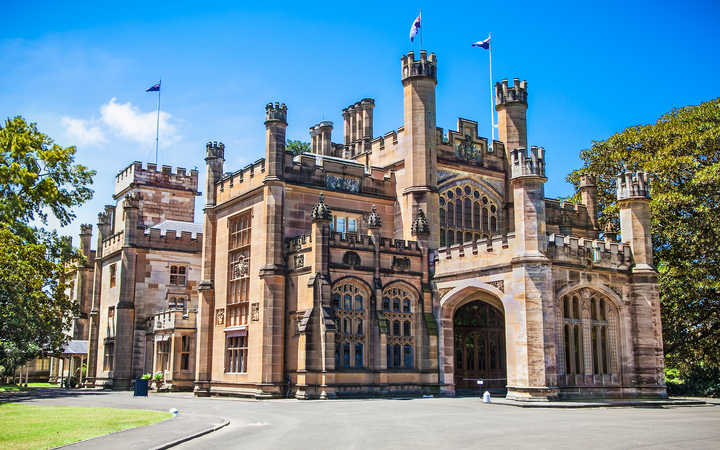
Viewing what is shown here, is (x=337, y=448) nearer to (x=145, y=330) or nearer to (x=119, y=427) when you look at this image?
(x=119, y=427)

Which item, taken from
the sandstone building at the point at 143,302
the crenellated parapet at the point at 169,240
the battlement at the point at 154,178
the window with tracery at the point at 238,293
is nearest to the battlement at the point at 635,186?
the window with tracery at the point at 238,293

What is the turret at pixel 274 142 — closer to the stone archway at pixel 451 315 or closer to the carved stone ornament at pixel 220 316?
the carved stone ornament at pixel 220 316

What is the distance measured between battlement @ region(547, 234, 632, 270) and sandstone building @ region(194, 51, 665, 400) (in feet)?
0.25

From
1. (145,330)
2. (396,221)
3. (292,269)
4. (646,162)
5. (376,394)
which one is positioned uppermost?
(646,162)

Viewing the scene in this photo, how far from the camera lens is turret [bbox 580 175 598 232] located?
131ft

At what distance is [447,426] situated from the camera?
17.4 m

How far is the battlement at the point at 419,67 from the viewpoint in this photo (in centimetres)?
3516

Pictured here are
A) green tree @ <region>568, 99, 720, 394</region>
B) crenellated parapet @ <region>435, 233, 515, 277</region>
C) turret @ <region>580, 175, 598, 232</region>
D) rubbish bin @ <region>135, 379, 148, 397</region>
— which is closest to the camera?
crenellated parapet @ <region>435, 233, 515, 277</region>

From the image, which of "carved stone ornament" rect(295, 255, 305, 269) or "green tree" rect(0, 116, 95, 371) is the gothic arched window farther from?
"green tree" rect(0, 116, 95, 371)

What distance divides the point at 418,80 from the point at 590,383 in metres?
17.0

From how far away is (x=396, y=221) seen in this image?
35594 mm

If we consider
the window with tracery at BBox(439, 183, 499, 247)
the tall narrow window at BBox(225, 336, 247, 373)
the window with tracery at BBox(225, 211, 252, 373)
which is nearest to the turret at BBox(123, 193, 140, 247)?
the window with tracery at BBox(225, 211, 252, 373)

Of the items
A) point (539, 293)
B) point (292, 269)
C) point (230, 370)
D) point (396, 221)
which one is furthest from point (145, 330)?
point (539, 293)

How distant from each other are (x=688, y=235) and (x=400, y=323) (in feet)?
49.8
